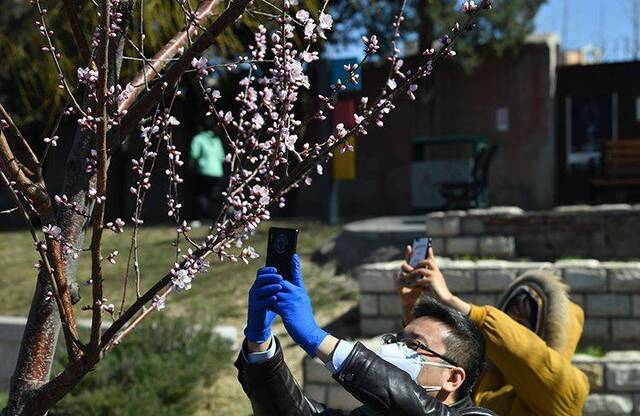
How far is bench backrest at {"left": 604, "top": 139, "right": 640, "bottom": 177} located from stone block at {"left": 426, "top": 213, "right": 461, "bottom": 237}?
7.05 meters

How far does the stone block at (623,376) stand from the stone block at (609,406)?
7 cm

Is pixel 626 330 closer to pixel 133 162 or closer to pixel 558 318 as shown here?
pixel 558 318

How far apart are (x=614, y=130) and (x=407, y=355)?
1587 centimetres

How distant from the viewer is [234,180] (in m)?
2.57

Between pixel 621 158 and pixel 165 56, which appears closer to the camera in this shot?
pixel 165 56

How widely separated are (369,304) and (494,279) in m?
0.94

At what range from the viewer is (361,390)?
241 cm

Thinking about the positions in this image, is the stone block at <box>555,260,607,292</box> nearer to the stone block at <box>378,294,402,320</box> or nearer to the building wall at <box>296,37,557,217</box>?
the stone block at <box>378,294,402,320</box>

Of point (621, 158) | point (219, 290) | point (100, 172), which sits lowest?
point (219, 290)

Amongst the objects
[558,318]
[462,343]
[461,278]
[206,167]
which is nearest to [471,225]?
[461,278]

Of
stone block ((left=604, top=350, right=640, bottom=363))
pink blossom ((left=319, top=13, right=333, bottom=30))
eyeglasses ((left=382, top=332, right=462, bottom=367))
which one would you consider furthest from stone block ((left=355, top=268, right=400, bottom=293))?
pink blossom ((left=319, top=13, right=333, bottom=30))

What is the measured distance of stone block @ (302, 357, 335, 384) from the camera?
6246 mm

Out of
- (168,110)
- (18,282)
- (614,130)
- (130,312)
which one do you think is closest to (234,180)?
(168,110)

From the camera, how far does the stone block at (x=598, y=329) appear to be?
281 inches
